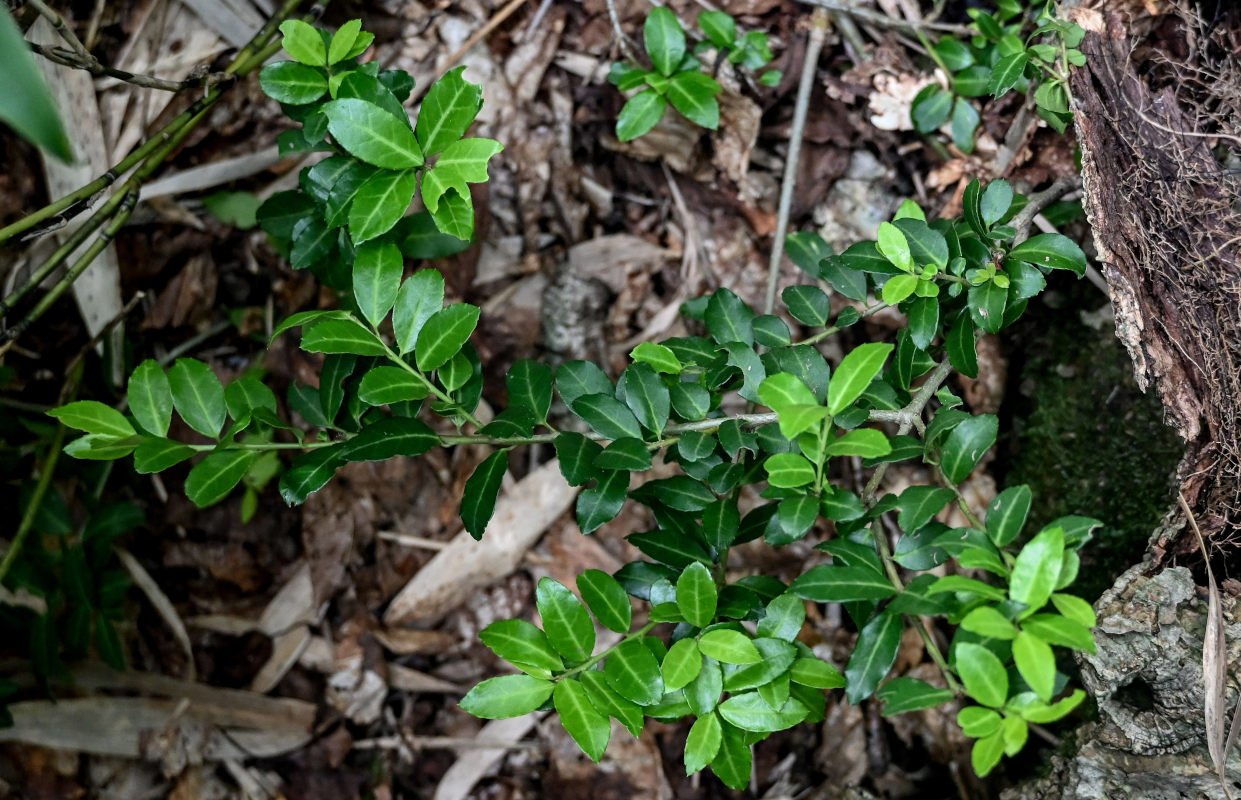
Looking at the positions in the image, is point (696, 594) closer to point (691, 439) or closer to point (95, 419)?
point (691, 439)

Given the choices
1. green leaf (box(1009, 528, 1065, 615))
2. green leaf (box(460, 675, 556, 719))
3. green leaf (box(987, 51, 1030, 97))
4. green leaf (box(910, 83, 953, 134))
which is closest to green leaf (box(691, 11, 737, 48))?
green leaf (box(910, 83, 953, 134))

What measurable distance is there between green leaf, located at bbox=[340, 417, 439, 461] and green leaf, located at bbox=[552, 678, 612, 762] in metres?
0.44

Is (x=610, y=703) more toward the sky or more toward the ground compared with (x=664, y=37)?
more toward the ground


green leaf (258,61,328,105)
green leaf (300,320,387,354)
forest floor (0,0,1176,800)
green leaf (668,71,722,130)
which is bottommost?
forest floor (0,0,1176,800)

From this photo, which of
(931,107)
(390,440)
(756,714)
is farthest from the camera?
(931,107)

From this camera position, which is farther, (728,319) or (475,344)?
(475,344)

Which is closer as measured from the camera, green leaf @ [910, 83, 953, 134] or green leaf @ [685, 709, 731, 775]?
green leaf @ [685, 709, 731, 775]

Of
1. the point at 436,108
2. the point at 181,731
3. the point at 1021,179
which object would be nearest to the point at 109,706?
the point at 181,731

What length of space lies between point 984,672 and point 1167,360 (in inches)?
28.3

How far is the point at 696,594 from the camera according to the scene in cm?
128

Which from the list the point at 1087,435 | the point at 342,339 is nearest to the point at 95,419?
the point at 342,339

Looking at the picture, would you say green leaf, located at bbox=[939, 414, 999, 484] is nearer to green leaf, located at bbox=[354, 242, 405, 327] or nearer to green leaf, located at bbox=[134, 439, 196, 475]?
green leaf, located at bbox=[354, 242, 405, 327]

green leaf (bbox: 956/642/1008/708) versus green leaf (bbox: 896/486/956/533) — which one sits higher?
green leaf (bbox: 896/486/956/533)

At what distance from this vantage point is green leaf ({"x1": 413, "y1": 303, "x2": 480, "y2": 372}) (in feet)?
4.51
